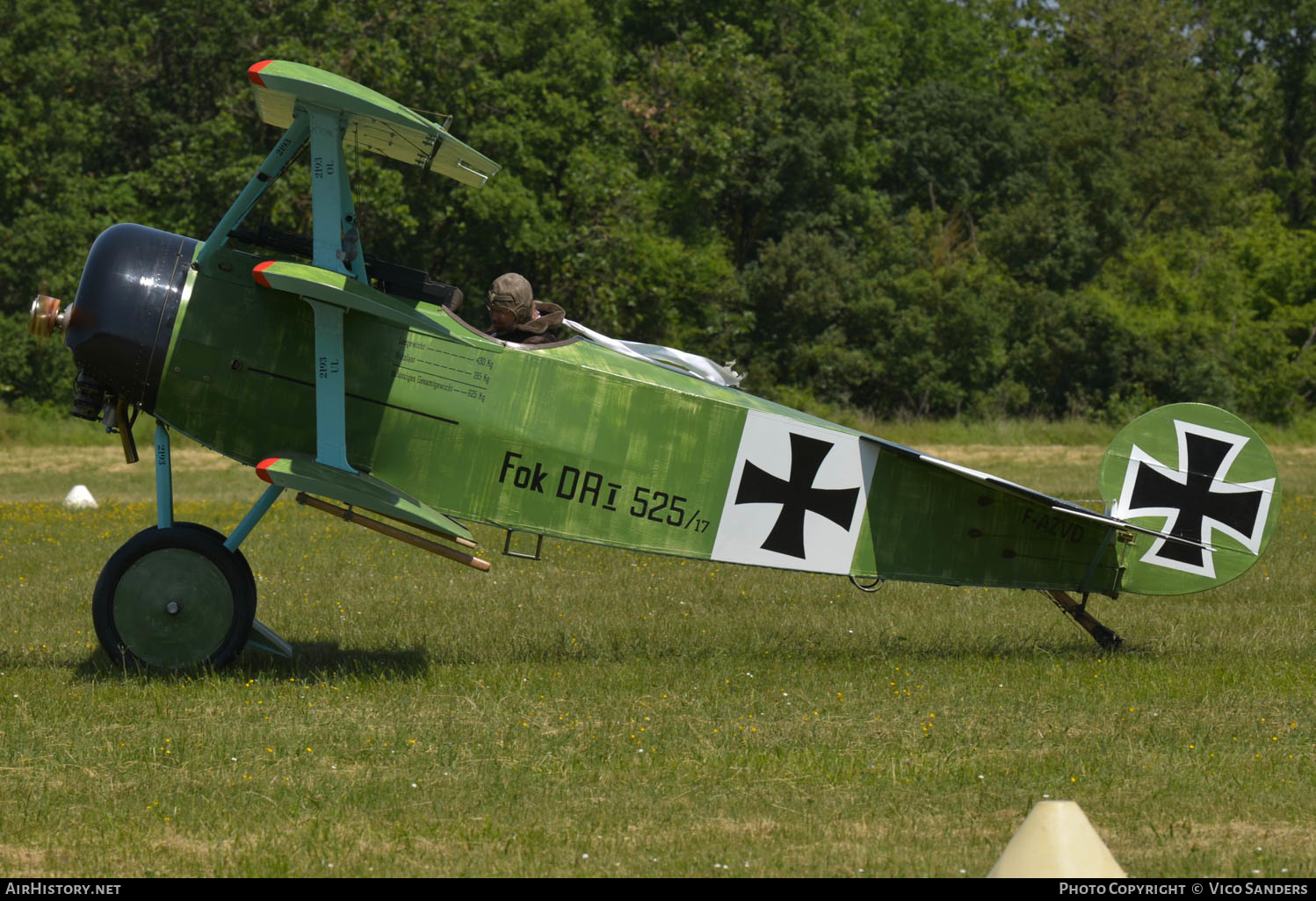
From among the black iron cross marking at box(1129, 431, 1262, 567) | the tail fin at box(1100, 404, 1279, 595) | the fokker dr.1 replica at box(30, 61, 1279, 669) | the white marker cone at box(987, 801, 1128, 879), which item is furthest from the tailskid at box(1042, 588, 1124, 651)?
the white marker cone at box(987, 801, 1128, 879)

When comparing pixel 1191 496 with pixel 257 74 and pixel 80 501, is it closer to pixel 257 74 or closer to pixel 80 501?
pixel 257 74

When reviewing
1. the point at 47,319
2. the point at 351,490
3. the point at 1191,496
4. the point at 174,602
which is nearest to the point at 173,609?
the point at 174,602

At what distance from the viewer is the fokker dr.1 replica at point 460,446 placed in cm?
920

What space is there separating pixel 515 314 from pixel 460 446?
3.43 feet

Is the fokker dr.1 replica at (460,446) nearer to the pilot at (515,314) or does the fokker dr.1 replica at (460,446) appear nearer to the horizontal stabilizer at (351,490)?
the horizontal stabilizer at (351,490)

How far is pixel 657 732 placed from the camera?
8.52 meters

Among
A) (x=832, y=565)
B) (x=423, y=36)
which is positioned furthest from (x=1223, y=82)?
(x=832, y=565)

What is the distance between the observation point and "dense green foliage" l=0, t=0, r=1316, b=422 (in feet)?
116

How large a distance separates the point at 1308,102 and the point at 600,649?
51.8m

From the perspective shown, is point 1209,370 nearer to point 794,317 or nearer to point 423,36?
point 794,317

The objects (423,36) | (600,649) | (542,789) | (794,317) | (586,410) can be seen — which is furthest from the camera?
(794,317)

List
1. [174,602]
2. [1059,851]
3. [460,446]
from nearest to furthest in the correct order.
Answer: [1059,851], [174,602], [460,446]

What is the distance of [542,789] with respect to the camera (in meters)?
7.41

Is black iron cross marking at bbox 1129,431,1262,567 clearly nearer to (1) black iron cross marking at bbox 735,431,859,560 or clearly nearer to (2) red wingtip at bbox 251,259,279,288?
(1) black iron cross marking at bbox 735,431,859,560
